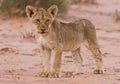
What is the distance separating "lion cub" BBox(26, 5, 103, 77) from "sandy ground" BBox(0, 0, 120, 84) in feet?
1.11

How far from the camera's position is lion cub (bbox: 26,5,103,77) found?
948 centimetres

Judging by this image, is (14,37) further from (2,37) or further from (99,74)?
(99,74)

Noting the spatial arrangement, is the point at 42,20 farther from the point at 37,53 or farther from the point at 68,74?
the point at 37,53

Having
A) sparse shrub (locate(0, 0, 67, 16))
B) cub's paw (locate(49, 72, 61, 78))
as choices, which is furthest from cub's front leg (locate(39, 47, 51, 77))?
sparse shrub (locate(0, 0, 67, 16))

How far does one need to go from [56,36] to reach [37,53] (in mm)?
4142

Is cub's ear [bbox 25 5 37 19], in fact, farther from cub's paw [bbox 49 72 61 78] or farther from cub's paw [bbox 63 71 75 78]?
cub's paw [bbox 63 71 75 78]

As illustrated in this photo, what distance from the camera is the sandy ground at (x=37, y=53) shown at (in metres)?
9.42

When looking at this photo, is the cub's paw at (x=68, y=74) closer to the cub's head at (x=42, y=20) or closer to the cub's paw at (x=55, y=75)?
the cub's paw at (x=55, y=75)

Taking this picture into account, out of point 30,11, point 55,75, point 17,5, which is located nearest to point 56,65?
point 55,75

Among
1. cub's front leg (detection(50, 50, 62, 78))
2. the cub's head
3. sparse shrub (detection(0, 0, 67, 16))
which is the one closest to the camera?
the cub's head

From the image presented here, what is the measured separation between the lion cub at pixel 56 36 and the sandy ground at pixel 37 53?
1.11ft

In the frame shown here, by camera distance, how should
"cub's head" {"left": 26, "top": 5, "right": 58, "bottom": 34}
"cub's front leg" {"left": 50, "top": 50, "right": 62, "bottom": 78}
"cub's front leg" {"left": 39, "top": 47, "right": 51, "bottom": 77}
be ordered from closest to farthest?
"cub's head" {"left": 26, "top": 5, "right": 58, "bottom": 34} → "cub's front leg" {"left": 50, "top": 50, "right": 62, "bottom": 78} → "cub's front leg" {"left": 39, "top": 47, "right": 51, "bottom": 77}

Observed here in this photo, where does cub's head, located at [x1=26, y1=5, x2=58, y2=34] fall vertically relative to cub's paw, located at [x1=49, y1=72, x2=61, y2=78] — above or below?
above

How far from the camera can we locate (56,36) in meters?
9.76
